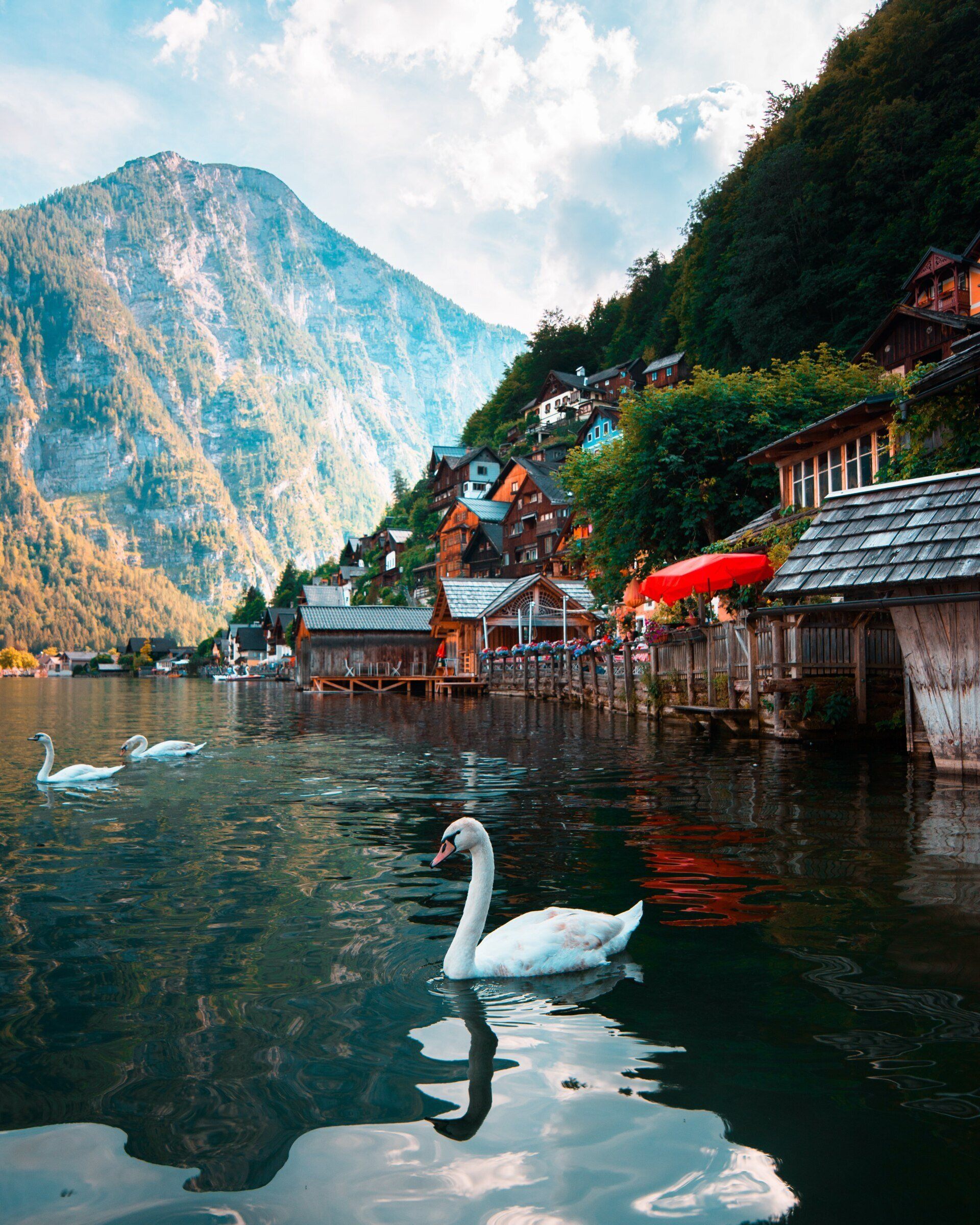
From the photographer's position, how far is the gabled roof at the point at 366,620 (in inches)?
2244

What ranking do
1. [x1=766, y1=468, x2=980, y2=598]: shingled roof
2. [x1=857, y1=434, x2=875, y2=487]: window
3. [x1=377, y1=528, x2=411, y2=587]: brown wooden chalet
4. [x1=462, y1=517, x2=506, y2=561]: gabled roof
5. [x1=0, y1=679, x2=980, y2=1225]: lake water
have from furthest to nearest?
[x1=377, y1=528, x2=411, y2=587]: brown wooden chalet
[x1=462, y1=517, x2=506, y2=561]: gabled roof
[x1=857, y1=434, x2=875, y2=487]: window
[x1=766, y1=468, x2=980, y2=598]: shingled roof
[x1=0, y1=679, x2=980, y2=1225]: lake water

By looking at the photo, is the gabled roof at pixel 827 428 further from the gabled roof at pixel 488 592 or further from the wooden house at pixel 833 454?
the gabled roof at pixel 488 592

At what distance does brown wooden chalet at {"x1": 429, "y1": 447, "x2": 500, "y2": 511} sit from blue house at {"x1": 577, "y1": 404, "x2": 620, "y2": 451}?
1551 cm

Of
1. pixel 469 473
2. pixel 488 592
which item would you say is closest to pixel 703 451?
pixel 488 592

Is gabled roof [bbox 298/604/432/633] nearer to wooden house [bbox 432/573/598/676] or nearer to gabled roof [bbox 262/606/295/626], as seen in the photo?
wooden house [bbox 432/573/598/676]

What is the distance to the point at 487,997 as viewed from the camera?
4.84 metres

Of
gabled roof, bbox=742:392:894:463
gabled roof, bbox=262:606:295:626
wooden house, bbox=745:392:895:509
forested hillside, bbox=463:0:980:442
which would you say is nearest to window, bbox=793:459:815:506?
wooden house, bbox=745:392:895:509

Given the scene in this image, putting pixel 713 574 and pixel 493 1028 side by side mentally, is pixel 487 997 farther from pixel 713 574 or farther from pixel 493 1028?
pixel 713 574

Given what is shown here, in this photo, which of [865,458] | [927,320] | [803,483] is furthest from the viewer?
[927,320]

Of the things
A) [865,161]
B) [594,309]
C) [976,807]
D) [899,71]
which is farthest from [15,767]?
[594,309]

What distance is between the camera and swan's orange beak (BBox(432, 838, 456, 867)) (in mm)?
4977

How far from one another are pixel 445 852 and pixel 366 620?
53.6 m

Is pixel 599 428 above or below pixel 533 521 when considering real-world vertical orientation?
above

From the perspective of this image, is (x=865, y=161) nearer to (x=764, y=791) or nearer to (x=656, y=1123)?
(x=764, y=791)
